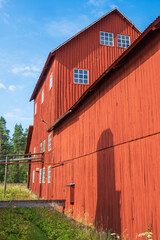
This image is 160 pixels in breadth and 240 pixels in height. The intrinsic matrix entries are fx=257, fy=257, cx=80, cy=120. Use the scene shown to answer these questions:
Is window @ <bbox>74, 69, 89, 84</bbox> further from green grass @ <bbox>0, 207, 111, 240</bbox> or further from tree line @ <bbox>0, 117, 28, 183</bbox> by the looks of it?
tree line @ <bbox>0, 117, 28, 183</bbox>

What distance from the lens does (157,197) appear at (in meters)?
6.90

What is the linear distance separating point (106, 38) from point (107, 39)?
11cm

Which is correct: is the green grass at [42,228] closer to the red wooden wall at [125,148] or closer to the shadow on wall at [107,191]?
the shadow on wall at [107,191]

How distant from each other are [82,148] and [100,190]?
314 centimetres

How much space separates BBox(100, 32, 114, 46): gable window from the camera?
2067cm

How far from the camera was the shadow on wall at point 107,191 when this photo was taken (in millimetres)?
8977

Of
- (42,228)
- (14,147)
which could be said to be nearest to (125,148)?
(42,228)

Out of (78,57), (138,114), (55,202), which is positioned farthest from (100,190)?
(78,57)

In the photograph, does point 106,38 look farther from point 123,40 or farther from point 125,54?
point 125,54

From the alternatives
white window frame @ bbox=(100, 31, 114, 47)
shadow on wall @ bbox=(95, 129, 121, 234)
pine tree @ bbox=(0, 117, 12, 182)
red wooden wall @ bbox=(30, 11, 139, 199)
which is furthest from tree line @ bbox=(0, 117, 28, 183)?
shadow on wall @ bbox=(95, 129, 121, 234)

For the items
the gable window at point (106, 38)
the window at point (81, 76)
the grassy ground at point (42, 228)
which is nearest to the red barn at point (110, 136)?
the window at point (81, 76)

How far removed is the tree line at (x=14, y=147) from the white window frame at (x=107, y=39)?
1604 inches

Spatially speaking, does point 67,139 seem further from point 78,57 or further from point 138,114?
point 138,114

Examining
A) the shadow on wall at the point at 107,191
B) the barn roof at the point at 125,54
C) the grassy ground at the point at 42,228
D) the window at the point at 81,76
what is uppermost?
the window at the point at 81,76
